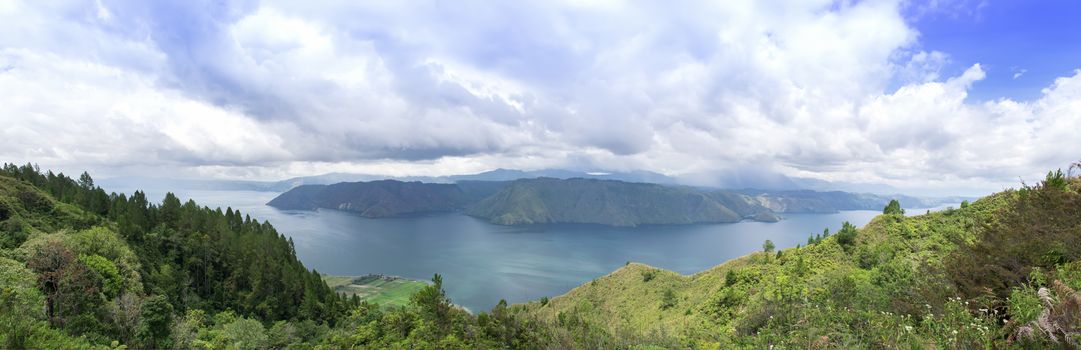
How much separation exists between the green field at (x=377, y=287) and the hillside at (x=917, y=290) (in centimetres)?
10614

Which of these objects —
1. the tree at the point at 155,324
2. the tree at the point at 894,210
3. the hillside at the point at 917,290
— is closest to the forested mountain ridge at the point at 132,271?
the tree at the point at 155,324

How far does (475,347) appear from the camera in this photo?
20812 mm

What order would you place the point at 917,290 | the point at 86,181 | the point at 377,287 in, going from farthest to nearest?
the point at 377,287, the point at 86,181, the point at 917,290

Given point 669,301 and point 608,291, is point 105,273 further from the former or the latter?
point 669,301

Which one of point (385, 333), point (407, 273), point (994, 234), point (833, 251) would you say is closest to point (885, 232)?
point (833, 251)

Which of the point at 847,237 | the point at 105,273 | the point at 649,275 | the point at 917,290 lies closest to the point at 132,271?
the point at 105,273

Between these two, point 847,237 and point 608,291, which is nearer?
point 847,237

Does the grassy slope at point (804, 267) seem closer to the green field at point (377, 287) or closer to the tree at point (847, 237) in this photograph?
the tree at point (847, 237)

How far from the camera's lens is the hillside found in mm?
7840

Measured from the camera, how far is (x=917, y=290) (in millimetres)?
13625

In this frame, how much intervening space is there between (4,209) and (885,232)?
102289 mm

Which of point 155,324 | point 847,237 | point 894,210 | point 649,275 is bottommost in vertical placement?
point 155,324

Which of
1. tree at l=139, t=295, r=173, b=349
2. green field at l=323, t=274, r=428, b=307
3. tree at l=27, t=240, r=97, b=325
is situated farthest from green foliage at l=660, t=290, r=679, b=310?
green field at l=323, t=274, r=428, b=307

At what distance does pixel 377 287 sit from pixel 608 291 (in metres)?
115
